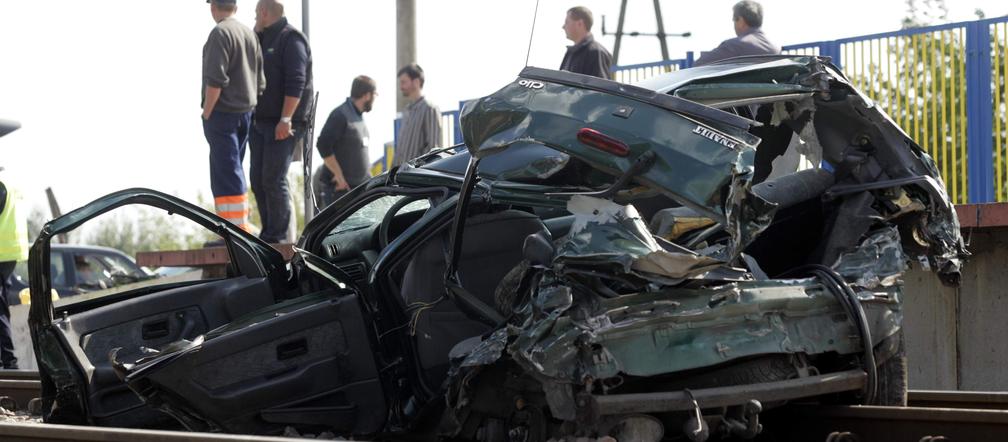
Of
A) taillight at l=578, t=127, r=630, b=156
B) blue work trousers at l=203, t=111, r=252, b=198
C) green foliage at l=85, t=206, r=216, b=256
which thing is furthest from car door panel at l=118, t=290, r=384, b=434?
green foliage at l=85, t=206, r=216, b=256

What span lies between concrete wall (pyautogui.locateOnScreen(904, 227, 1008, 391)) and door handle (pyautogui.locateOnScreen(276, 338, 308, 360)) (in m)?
5.09

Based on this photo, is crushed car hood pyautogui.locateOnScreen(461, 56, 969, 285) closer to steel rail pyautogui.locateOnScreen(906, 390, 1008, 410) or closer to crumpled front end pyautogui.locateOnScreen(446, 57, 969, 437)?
crumpled front end pyautogui.locateOnScreen(446, 57, 969, 437)

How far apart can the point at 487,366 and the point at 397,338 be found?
0.92m

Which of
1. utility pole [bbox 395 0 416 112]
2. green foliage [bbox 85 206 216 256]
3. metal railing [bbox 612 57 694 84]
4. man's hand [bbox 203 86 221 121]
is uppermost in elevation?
utility pole [bbox 395 0 416 112]

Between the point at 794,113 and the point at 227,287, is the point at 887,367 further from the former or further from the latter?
the point at 227,287

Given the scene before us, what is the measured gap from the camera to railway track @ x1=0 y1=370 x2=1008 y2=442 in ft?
16.8

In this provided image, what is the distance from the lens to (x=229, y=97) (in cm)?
1079

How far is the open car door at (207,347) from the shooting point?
5574 mm

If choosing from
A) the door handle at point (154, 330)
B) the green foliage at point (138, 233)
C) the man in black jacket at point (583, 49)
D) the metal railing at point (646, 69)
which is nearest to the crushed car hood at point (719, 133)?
the door handle at point (154, 330)

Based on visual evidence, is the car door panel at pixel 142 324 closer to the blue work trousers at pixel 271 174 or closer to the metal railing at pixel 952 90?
the blue work trousers at pixel 271 174

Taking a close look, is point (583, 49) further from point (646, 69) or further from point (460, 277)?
point (460, 277)

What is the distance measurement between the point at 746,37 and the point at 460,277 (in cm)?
433

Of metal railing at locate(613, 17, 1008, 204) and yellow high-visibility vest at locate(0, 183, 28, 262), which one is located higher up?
metal railing at locate(613, 17, 1008, 204)

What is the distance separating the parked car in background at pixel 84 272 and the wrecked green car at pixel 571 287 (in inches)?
504
